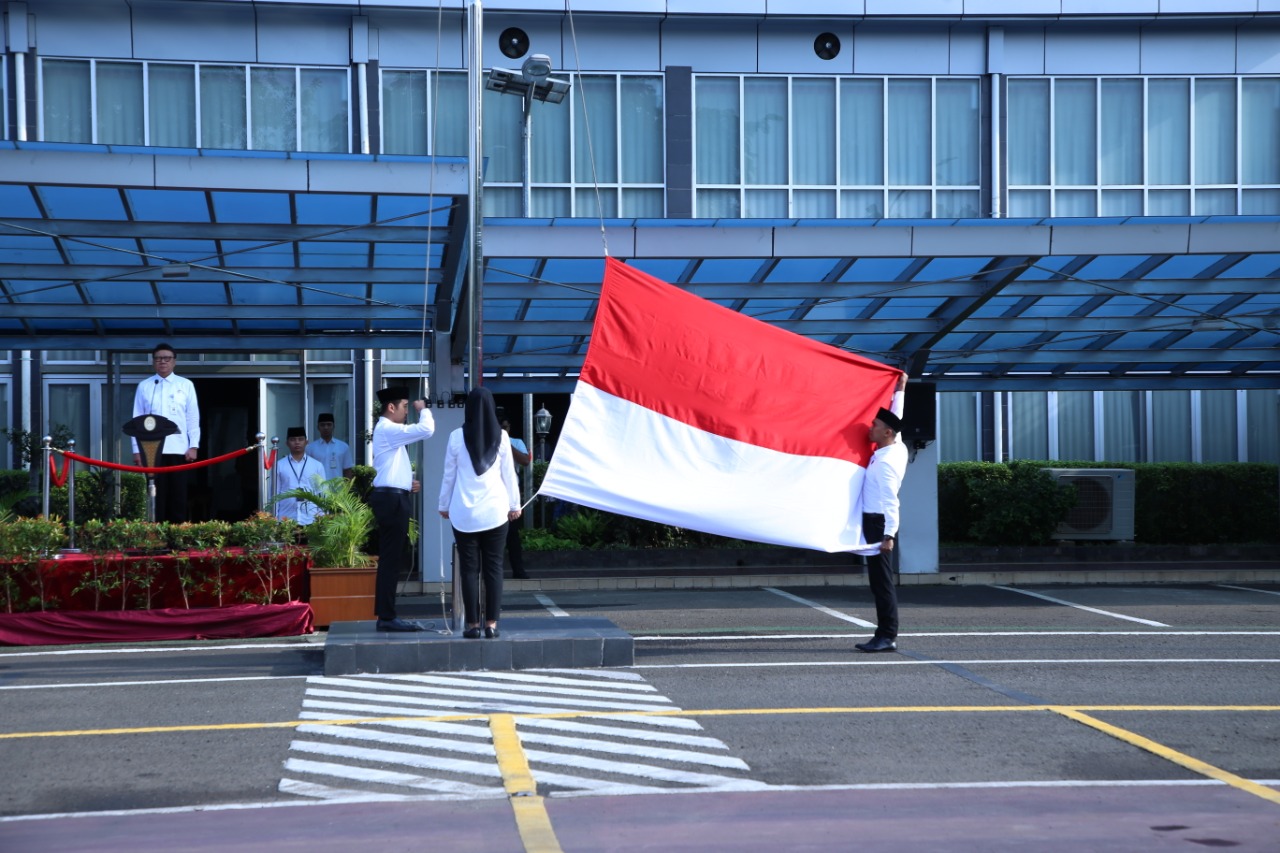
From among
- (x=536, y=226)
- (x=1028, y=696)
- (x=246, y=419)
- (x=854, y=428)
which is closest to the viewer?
(x=1028, y=696)

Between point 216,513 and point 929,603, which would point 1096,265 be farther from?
point 216,513

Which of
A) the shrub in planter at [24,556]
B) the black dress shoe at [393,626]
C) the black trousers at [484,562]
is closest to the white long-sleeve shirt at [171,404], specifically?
the shrub in planter at [24,556]

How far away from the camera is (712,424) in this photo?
1121 centimetres

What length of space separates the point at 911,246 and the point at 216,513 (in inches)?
623

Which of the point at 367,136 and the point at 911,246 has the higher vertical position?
the point at 367,136

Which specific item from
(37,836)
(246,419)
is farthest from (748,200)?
(37,836)

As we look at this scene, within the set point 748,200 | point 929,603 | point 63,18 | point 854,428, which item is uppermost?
point 63,18

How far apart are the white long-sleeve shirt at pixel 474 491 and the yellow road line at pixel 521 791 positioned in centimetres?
235

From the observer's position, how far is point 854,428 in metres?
11.7

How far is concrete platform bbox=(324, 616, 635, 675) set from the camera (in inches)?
396

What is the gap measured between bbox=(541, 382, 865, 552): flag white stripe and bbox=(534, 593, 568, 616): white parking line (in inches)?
169

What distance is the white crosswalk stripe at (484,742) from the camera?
650 centimetres

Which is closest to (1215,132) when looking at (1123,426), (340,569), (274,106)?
(1123,426)

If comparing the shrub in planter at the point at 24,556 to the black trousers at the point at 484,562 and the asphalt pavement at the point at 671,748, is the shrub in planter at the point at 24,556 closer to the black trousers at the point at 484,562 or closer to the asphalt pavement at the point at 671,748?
the asphalt pavement at the point at 671,748
